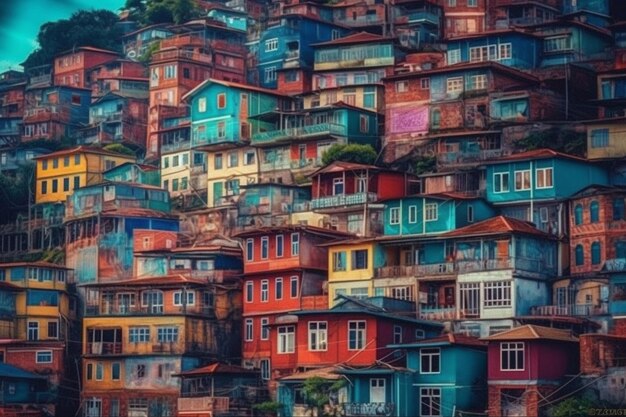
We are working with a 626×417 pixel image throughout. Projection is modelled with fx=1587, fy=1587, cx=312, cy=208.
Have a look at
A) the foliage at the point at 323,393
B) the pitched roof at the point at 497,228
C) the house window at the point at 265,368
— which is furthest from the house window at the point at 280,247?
the foliage at the point at 323,393

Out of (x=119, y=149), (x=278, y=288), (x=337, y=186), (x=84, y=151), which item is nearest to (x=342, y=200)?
(x=337, y=186)

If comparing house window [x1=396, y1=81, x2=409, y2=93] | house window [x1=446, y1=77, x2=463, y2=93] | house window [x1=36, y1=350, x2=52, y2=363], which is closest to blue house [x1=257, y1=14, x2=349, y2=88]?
house window [x1=396, y1=81, x2=409, y2=93]

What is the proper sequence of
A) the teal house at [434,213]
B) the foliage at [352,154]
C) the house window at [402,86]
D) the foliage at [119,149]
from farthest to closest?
the foliage at [119,149] < the house window at [402,86] < the foliage at [352,154] < the teal house at [434,213]

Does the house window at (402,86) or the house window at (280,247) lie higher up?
the house window at (402,86)

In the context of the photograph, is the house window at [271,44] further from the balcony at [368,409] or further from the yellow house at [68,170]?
the balcony at [368,409]

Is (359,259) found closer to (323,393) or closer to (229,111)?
(323,393)

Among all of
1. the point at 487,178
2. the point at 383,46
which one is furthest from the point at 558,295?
the point at 383,46
